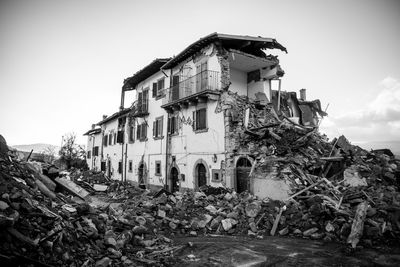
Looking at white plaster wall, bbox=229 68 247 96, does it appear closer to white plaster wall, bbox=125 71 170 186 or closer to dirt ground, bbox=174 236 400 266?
white plaster wall, bbox=125 71 170 186

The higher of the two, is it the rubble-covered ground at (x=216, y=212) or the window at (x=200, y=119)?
the window at (x=200, y=119)

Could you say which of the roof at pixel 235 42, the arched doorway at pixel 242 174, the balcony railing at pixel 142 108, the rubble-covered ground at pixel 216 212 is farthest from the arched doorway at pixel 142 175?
the roof at pixel 235 42

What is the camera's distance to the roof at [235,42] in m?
13.0

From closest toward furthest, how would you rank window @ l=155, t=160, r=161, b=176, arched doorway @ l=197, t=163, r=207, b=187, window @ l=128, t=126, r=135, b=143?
arched doorway @ l=197, t=163, r=207, b=187, window @ l=155, t=160, r=161, b=176, window @ l=128, t=126, r=135, b=143

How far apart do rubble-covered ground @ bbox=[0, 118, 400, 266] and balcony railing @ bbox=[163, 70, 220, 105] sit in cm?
366

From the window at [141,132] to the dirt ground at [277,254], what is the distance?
14.6 m

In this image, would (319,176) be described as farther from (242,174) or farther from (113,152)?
(113,152)

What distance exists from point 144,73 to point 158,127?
18.2 ft

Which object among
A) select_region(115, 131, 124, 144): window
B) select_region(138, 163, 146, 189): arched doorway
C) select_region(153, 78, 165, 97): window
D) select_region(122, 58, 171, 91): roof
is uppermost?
select_region(122, 58, 171, 91): roof

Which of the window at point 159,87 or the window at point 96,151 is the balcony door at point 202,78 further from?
the window at point 96,151

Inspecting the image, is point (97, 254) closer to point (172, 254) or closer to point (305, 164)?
point (172, 254)

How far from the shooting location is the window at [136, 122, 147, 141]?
67.9 feet

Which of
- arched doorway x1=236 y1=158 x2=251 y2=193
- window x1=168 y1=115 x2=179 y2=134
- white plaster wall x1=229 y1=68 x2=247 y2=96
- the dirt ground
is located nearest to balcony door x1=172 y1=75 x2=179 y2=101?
window x1=168 y1=115 x2=179 y2=134

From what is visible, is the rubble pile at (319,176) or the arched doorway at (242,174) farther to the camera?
the arched doorway at (242,174)
